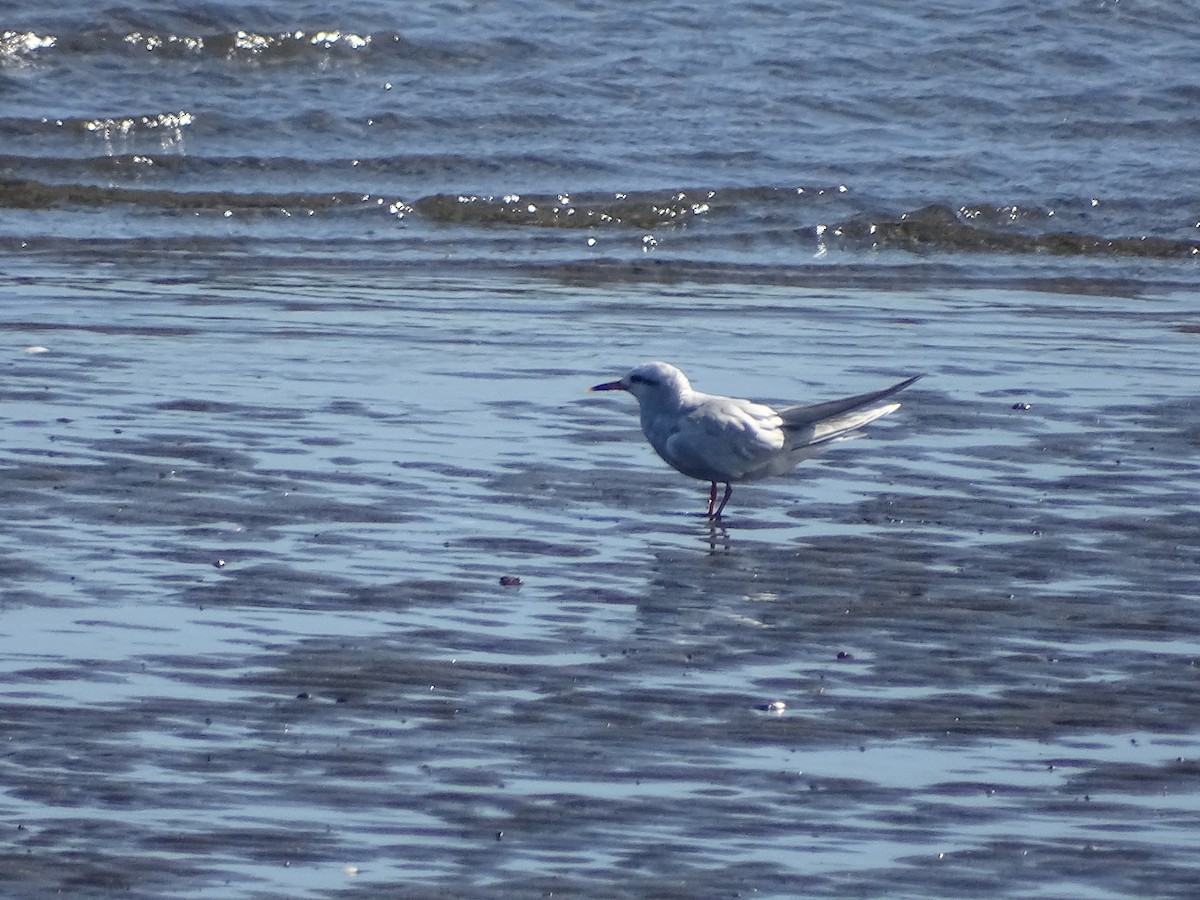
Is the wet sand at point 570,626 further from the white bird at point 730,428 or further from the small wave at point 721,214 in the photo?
the small wave at point 721,214

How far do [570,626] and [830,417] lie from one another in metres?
1.89

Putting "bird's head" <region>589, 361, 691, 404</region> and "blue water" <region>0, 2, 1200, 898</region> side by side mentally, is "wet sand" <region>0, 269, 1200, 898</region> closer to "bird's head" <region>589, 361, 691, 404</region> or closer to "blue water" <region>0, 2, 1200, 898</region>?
Result: "blue water" <region>0, 2, 1200, 898</region>

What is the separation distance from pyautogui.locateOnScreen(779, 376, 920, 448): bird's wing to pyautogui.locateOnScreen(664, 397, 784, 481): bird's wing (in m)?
0.06

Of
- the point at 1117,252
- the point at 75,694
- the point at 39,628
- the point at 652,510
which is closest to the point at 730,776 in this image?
the point at 75,694

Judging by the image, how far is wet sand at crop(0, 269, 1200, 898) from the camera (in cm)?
400

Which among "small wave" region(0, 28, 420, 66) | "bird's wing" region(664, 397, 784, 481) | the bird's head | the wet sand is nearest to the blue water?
the wet sand

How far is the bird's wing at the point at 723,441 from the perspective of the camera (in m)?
6.95

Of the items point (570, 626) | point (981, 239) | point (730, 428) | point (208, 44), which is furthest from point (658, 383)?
point (208, 44)

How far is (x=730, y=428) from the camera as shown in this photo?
6.94m

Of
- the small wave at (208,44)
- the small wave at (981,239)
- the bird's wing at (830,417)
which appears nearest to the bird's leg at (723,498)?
the bird's wing at (830,417)

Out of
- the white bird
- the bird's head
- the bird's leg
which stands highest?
the bird's head

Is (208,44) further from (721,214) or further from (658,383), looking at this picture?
(658,383)

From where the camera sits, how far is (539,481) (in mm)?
7250

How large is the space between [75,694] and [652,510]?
2737mm
